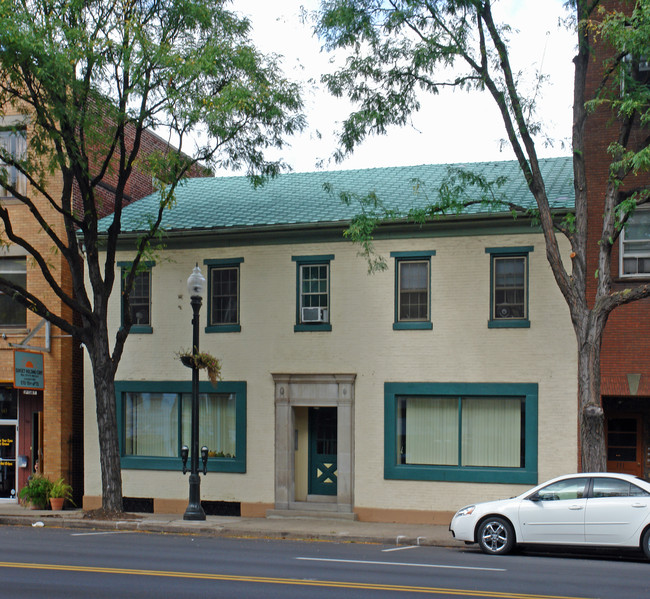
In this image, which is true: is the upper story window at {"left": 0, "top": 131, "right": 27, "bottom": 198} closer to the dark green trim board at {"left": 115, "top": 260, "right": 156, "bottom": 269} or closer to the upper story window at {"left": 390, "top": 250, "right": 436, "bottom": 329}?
the dark green trim board at {"left": 115, "top": 260, "right": 156, "bottom": 269}

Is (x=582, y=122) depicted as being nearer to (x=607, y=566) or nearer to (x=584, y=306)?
(x=584, y=306)

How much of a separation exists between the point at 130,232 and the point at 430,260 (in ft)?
24.8

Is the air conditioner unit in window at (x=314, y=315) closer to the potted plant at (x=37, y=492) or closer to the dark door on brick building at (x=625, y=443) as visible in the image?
the dark door on brick building at (x=625, y=443)

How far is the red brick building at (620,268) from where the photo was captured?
18.6 metres

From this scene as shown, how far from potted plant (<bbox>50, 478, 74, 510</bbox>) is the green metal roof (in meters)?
6.54

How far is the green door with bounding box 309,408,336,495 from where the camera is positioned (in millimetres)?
21484

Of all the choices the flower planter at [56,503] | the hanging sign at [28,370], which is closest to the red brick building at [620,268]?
the flower planter at [56,503]

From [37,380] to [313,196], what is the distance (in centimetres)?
834

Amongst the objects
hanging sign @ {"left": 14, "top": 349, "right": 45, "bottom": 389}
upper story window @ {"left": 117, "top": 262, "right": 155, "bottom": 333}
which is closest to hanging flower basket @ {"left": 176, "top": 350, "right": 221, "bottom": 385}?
upper story window @ {"left": 117, "top": 262, "right": 155, "bottom": 333}

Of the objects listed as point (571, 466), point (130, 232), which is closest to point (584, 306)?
point (571, 466)

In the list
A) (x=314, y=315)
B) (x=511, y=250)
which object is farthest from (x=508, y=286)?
(x=314, y=315)

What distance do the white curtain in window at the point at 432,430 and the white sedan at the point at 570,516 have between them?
17.1 feet

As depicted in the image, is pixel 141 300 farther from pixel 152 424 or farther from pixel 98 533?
pixel 98 533

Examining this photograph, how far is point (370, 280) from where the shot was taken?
20938 mm
